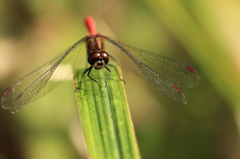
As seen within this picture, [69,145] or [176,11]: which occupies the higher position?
[176,11]

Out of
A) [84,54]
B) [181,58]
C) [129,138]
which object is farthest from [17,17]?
[129,138]

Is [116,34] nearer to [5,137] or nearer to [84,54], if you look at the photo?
[84,54]

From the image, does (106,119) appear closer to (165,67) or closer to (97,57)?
(97,57)

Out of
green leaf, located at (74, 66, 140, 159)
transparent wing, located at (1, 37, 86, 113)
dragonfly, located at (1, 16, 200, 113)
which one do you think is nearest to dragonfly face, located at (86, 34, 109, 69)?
dragonfly, located at (1, 16, 200, 113)

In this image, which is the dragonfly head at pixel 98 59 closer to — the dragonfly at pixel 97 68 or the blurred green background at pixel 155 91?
the dragonfly at pixel 97 68

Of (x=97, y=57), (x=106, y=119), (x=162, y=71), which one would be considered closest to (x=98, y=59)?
(x=97, y=57)

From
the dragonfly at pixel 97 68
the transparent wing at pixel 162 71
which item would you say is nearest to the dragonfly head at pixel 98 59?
the dragonfly at pixel 97 68
